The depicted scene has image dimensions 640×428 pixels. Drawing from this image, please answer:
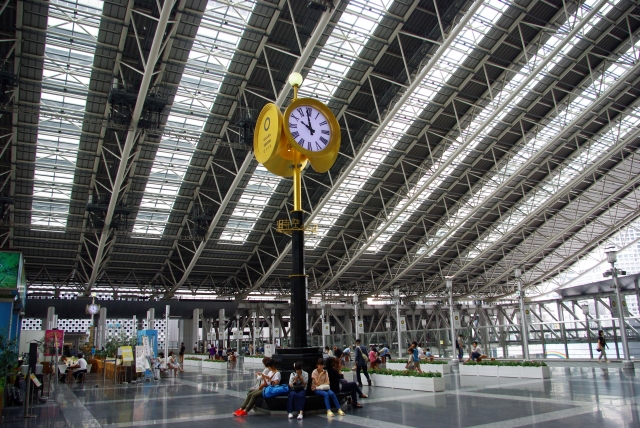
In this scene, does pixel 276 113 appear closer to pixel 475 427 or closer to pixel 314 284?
pixel 475 427

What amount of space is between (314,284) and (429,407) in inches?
1429

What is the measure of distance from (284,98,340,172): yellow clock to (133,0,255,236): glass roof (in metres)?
9.95

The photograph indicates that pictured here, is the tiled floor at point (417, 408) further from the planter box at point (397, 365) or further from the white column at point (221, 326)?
the white column at point (221, 326)

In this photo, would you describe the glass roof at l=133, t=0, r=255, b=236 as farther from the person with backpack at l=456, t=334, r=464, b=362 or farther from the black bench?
the person with backpack at l=456, t=334, r=464, b=362

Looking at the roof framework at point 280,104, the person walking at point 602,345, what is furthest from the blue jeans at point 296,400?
the person walking at point 602,345

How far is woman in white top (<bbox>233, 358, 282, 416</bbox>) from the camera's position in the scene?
11047 mm

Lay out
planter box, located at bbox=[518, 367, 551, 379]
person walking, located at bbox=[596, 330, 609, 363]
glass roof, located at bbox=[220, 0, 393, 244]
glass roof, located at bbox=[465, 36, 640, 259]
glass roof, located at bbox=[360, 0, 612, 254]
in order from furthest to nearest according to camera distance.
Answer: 1. glass roof, located at bbox=[465, 36, 640, 259]
2. glass roof, located at bbox=[360, 0, 612, 254]
3. glass roof, located at bbox=[220, 0, 393, 244]
4. person walking, located at bbox=[596, 330, 609, 363]
5. planter box, located at bbox=[518, 367, 551, 379]

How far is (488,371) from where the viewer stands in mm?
18859

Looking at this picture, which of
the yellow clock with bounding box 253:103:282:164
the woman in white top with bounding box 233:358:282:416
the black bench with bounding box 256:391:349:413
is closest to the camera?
the black bench with bounding box 256:391:349:413

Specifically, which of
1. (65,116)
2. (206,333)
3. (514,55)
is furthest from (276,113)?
(206,333)

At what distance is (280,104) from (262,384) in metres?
15.7

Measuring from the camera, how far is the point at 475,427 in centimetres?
859

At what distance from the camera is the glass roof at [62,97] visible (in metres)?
20.2

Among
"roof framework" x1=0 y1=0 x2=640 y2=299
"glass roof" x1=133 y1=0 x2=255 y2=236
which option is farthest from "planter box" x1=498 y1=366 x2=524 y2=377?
"glass roof" x1=133 y1=0 x2=255 y2=236
